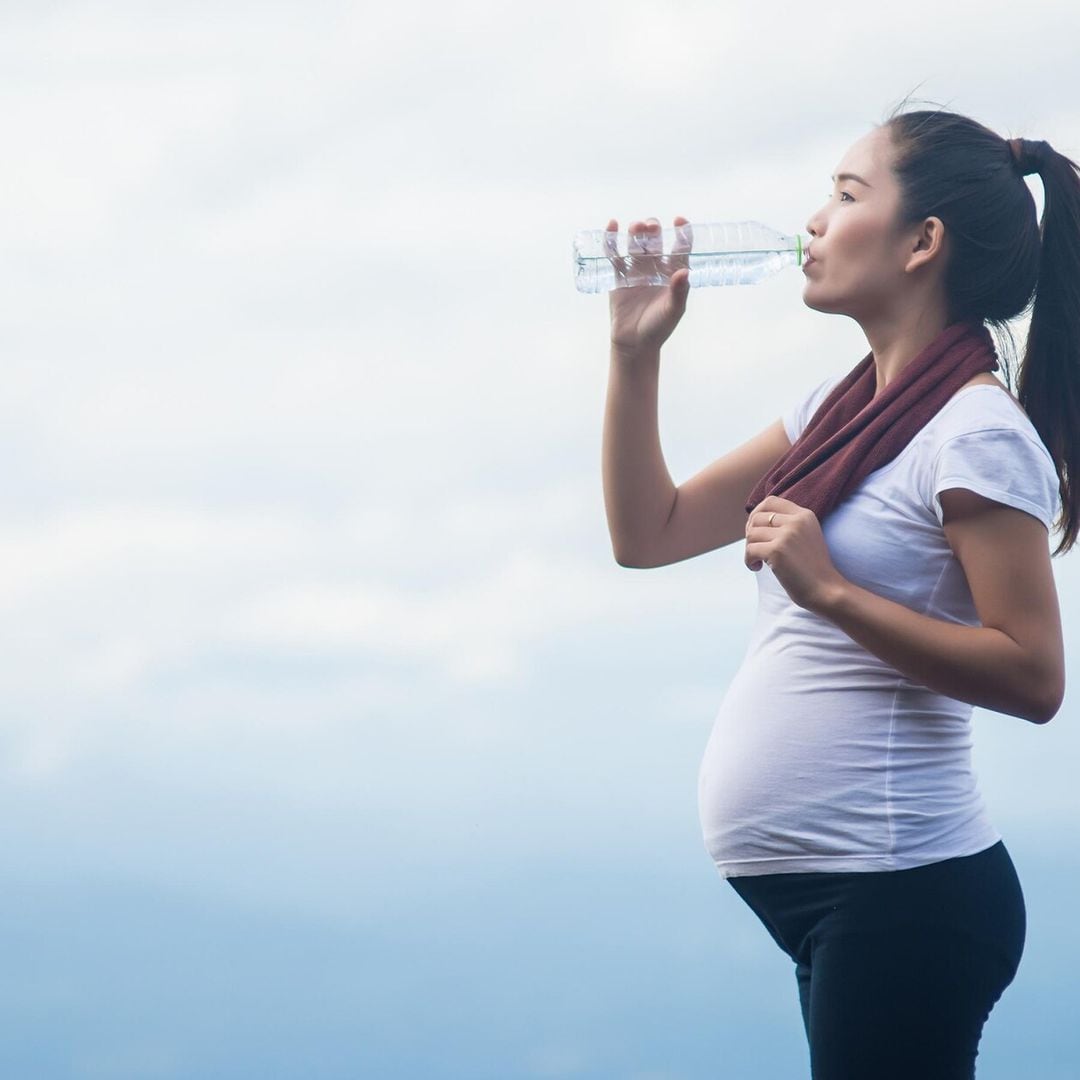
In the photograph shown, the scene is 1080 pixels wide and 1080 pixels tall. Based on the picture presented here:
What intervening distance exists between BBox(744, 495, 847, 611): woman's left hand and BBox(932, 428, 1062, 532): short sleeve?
13 centimetres

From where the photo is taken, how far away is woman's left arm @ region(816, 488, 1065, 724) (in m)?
1.52

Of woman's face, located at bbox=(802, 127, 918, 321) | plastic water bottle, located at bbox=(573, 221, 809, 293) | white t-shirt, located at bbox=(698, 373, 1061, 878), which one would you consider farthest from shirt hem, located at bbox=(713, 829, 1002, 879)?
plastic water bottle, located at bbox=(573, 221, 809, 293)

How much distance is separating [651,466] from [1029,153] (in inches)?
24.7

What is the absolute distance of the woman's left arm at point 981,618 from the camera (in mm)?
1516

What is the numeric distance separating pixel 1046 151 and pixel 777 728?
2.60ft

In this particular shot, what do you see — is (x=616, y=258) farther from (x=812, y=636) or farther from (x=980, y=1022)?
(x=980, y=1022)

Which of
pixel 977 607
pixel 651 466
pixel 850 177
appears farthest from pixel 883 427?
pixel 651 466

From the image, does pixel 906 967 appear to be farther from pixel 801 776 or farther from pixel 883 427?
pixel 883 427

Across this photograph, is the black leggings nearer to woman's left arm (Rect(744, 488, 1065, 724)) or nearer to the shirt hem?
the shirt hem

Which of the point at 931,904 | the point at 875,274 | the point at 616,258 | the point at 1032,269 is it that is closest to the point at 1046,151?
the point at 1032,269

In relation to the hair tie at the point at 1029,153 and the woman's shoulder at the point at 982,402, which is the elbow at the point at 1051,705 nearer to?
the woman's shoulder at the point at 982,402

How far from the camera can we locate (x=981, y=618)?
5.10 ft

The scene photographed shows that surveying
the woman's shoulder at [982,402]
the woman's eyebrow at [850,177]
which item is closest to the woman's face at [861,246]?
the woman's eyebrow at [850,177]

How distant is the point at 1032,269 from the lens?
1.78 meters
